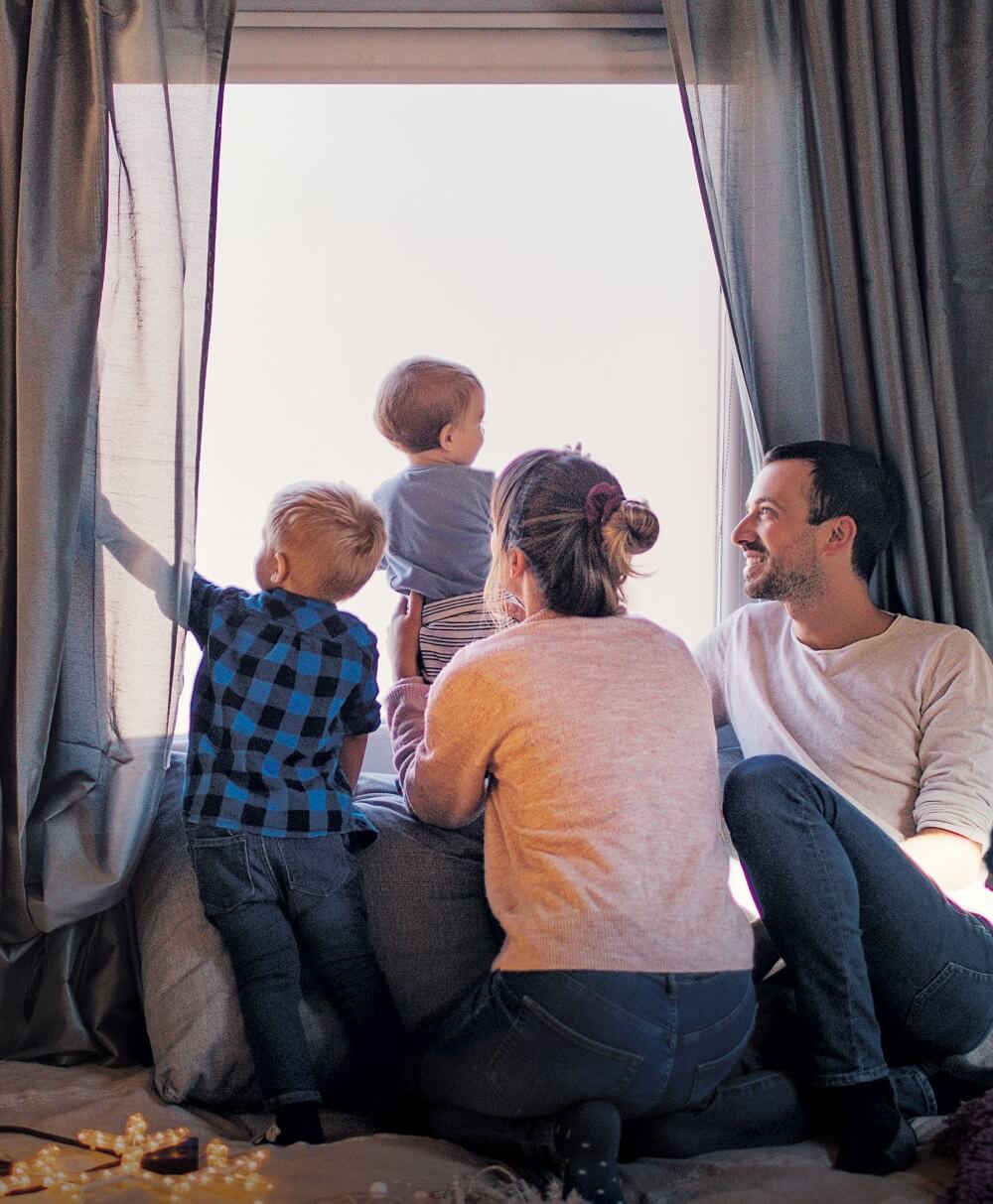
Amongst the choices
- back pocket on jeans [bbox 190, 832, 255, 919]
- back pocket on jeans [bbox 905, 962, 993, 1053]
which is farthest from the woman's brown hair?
back pocket on jeans [bbox 905, 962, 993, 1053]

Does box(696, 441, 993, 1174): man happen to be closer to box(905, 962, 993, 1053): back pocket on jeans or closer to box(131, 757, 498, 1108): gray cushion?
box(905, 962, 993, 1053): back pocket on jeans

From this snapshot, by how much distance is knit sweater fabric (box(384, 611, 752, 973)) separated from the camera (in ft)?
5.11

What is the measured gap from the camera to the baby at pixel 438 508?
7.27 feet

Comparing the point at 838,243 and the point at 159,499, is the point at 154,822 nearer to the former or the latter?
the point at 159,499

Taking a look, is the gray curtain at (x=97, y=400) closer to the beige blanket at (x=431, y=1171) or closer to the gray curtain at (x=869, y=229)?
the beige blanket at (x=431, y=1171)

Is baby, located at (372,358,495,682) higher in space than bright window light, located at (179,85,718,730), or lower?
lower

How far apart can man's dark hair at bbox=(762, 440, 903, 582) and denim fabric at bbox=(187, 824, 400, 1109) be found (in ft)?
3.45

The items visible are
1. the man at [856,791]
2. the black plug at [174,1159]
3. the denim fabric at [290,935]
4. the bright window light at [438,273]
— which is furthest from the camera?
the bright window light at [438,273]

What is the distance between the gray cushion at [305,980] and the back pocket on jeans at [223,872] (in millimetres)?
72

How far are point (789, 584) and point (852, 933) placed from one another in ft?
2.38

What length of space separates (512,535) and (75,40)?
1.14 meters

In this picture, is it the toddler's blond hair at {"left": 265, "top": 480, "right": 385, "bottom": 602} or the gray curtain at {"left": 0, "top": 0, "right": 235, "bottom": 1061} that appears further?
the gray curtain at {"left": 0, "top": 0, "right": 235, "bottom": 1061}

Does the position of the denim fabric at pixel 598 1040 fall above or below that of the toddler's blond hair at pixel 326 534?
below

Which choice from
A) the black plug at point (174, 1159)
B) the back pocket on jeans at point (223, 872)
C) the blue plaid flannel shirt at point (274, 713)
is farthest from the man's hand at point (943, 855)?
the black plug at point (174, 1159)
